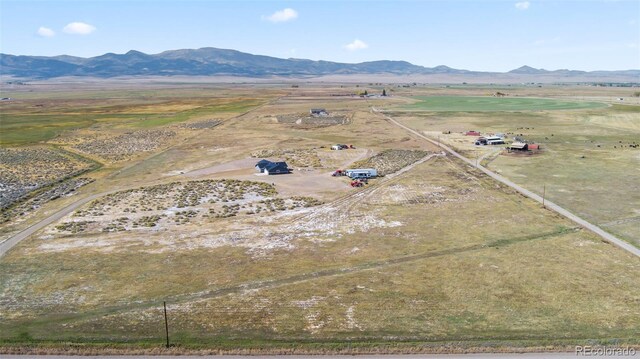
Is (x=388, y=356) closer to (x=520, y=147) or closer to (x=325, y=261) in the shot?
(x=325, y=261)

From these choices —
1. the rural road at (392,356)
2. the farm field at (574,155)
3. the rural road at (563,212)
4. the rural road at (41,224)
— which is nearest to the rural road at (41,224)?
the rural road at (41,224)

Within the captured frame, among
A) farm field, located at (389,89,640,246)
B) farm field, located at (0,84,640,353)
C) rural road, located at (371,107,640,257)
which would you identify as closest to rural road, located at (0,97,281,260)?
farm field, located at (0,84,640,353)

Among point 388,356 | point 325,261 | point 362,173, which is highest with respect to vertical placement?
point 362,173

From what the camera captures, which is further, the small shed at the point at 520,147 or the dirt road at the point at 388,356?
the small shed at the point at 520,147

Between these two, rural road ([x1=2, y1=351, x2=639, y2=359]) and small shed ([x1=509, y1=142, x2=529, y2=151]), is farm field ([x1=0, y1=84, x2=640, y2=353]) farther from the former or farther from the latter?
small shed ([x1=509, y1=142, x2=529, y2=151])

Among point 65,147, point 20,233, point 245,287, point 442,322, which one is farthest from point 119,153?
point 442,322

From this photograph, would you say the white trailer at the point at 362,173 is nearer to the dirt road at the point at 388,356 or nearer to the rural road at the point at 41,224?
the rural road at the point at 41,224

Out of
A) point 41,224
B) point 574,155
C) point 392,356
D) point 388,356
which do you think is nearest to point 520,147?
point 574,155

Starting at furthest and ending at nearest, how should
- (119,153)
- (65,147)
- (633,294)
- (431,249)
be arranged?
(65,147) < (119,153) < (431,249) < (633,294)

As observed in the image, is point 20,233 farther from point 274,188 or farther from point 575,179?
point 575,179
